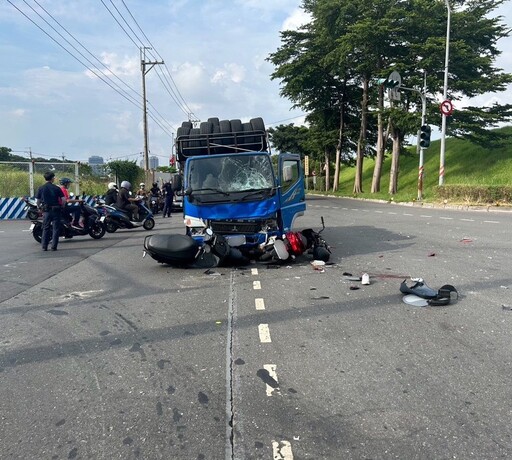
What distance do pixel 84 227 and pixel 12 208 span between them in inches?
384

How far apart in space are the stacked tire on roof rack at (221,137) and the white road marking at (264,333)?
20.6 ft

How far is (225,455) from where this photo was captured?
2.64m

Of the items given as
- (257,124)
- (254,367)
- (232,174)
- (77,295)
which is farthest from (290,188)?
(254,367)

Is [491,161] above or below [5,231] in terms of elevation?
above

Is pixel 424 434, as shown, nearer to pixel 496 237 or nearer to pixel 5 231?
pixel 496 237

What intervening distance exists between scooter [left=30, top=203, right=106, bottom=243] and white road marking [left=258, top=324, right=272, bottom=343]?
9.31 metres

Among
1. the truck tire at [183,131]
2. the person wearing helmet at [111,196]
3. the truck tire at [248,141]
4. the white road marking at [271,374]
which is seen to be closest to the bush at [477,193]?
the truck tire at [248,141]

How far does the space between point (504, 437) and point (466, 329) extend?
2056mm

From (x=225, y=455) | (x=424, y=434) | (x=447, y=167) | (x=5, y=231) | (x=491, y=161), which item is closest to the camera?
(x=225, y=455)

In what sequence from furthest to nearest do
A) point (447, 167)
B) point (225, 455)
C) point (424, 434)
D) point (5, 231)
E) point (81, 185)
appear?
point (447, 167) < point (81, 185) < point (5, 231) < point (424, 434) < point (225, 455)

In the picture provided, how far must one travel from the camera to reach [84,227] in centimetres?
1332

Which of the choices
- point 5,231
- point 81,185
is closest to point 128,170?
point 81,185

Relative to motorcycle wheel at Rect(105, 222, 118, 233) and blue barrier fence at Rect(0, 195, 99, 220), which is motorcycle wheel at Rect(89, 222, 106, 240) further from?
blue barrier fence at Rect(0, 195, 99, 220)

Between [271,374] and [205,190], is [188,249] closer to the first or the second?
[205,190]
